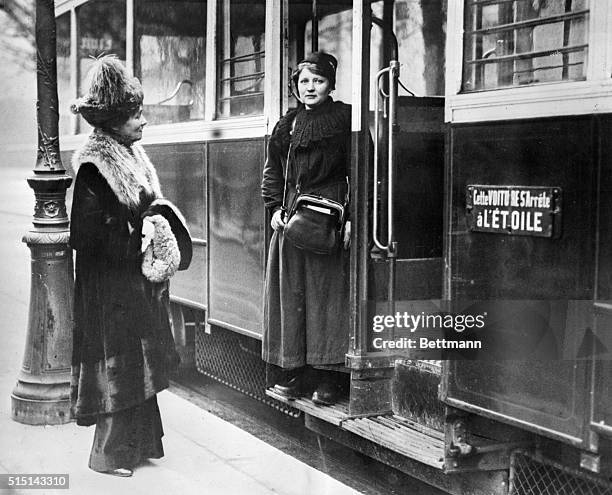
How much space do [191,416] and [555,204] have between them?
2283 mm

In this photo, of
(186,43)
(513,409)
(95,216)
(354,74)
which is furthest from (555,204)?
(186,43)

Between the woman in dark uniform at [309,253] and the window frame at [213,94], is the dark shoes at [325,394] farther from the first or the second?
the window frame at [213,94]

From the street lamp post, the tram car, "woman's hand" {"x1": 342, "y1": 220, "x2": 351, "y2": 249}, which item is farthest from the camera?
the street lamp post

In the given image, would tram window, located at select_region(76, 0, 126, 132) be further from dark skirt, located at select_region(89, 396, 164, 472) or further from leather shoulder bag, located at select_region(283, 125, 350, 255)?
dark skirt, located at select_region(89, 396, 164, 472)

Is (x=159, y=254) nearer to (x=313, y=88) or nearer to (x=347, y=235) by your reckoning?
(x=347, y=235)

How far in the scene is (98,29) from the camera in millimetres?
4602

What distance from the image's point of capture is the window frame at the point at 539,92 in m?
2.50

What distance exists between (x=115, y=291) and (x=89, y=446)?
66cm

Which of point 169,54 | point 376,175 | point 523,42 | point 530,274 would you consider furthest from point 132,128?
point 530,274

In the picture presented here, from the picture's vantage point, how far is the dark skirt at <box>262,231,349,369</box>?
3.85m

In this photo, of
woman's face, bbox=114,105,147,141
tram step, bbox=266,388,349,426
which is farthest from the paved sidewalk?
woman's face, bbox=114,105,147,141

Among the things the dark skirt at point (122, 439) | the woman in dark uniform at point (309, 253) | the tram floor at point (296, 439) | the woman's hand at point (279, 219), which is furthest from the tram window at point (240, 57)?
the tram floor at point (296, 439)

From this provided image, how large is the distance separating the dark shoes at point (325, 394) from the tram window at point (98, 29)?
1830 mm

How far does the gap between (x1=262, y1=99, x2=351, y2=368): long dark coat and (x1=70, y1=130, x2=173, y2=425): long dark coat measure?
0.54 meters
